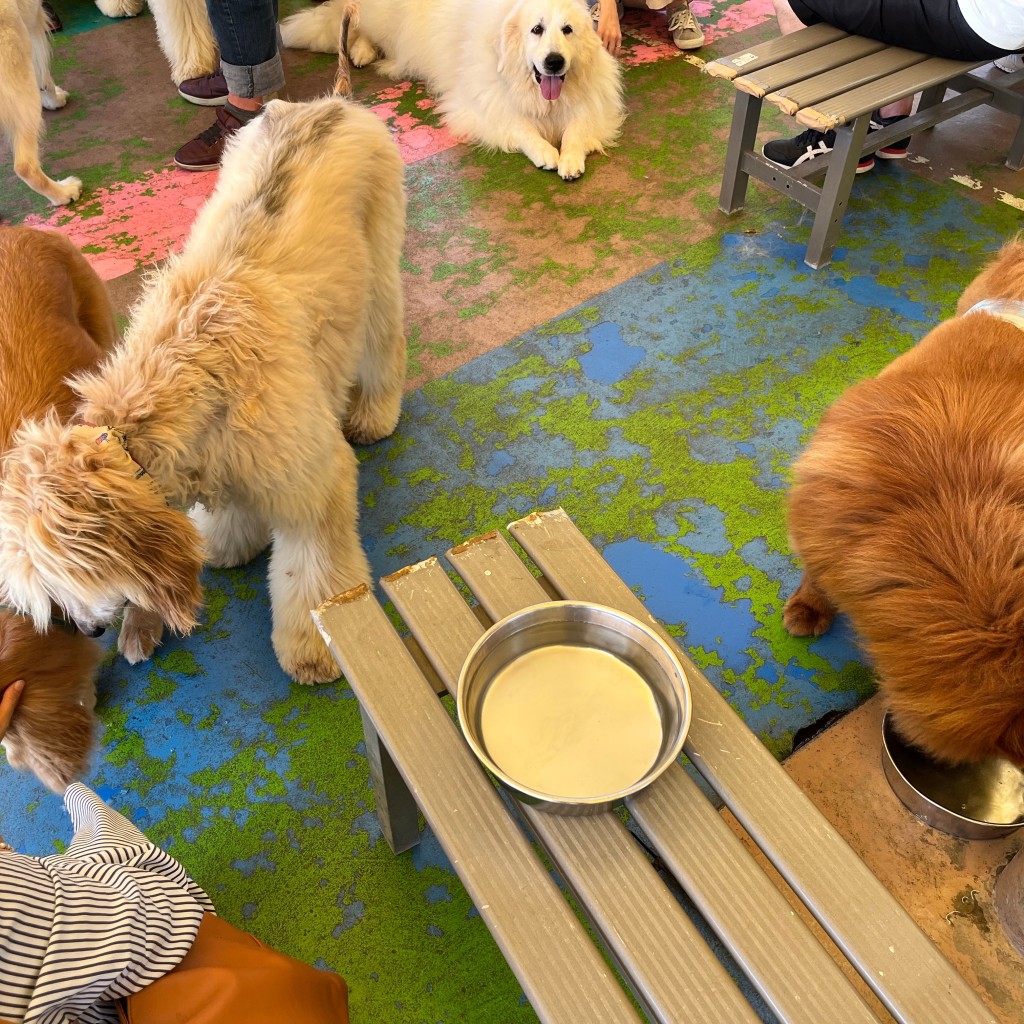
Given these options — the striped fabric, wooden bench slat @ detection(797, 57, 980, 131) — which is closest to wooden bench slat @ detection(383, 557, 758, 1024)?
the striped fabric

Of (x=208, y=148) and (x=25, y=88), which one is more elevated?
(x=25, y=88)

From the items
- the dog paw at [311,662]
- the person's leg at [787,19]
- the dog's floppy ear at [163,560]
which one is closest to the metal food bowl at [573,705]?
the dog's floppy ear at [163,560]

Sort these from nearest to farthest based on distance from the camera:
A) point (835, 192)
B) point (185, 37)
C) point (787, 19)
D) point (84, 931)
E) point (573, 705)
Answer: point (84, 931) < point (573, 705) < point (835, 192) < point (787, 19) < point (185, 37)

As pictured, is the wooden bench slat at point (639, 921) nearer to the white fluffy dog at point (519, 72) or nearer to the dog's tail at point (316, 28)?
the white fluffy dog at point (519, 72)

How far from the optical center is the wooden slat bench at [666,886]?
0.93 meters

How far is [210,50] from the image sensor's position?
3750 millimetres

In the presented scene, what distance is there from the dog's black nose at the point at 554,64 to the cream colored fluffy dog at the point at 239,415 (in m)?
1.49

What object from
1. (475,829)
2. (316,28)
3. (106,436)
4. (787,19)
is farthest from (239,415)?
(316,28)

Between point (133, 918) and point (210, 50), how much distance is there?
4022 mm

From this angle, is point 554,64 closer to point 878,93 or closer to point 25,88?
point 878,93

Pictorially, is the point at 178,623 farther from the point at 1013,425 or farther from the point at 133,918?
the point at 1013,425

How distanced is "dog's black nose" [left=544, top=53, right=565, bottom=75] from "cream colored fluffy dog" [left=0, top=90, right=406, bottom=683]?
1.49 metres

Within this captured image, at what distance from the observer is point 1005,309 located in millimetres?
1582

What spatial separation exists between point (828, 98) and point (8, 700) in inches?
105
